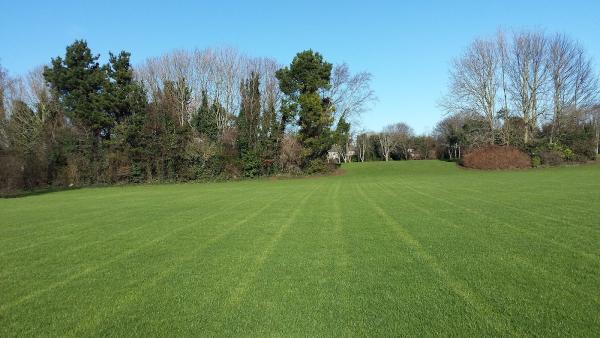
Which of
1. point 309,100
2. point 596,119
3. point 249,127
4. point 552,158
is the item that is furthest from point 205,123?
point 596,119

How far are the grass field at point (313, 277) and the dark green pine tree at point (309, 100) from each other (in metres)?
33.5

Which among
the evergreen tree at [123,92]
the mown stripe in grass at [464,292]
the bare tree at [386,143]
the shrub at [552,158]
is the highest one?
the evergreen tree at [123,92]

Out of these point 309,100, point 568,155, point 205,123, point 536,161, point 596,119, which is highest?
point 309,100

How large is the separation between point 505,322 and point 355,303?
→ 157 centimetres

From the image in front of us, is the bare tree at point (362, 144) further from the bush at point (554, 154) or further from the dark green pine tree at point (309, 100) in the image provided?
the bush at point (554, 154)

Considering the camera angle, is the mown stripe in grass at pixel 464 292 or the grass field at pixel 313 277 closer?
the mown stripe in grass at pixel 464 292

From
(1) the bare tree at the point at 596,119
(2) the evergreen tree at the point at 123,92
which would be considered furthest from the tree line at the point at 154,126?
(1) the bare tree at the point at 596,119

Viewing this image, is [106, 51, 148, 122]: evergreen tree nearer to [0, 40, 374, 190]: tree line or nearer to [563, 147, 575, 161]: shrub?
[0, 40, 374, 190]: tree line

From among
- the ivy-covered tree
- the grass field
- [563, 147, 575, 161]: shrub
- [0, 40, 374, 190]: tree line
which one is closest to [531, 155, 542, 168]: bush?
[563, 147, 575, 161]: shrub

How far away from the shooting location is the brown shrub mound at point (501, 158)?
4391cm

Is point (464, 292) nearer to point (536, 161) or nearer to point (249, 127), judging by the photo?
point (249, 127)

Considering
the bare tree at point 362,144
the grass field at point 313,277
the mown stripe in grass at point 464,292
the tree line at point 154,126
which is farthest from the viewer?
the bare tree at point 362,144

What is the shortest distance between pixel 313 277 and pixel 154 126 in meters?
39.6

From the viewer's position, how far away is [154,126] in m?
42.6
